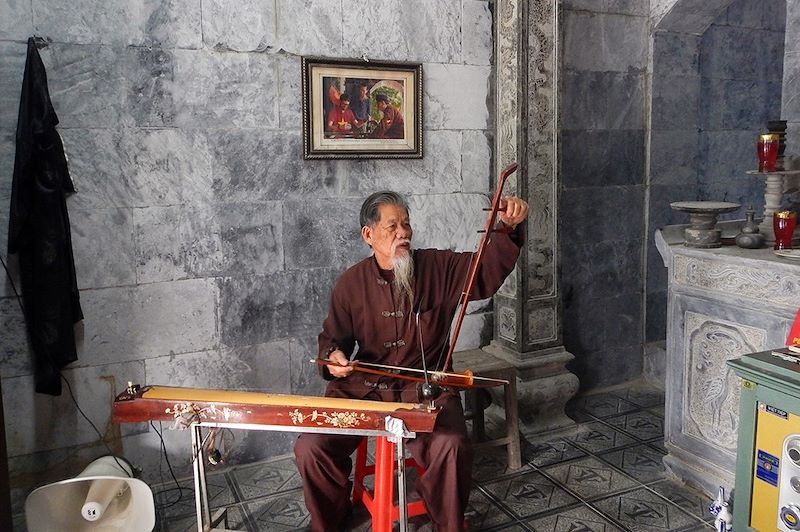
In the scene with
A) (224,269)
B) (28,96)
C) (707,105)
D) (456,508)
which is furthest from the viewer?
(707,105)

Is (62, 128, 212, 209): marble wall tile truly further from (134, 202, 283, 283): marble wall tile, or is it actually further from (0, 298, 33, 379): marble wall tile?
(0, 298, 33, 379): marble wall tile

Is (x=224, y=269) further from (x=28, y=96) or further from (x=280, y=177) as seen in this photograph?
(x=28, y=96)

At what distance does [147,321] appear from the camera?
342 centimetres

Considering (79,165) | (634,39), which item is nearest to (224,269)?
(79,165)

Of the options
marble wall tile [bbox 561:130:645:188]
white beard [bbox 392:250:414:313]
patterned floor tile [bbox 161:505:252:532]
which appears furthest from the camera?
marble wall tile [bbox 561:130:645:188]

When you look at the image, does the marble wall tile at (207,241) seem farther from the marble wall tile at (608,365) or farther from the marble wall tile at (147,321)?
the marble wall tile at (608,365)

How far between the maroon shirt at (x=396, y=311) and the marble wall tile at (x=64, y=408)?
3.61ft

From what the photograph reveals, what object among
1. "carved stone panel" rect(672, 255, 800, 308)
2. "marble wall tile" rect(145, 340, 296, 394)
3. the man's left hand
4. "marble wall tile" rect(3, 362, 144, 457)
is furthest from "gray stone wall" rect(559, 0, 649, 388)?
"marble wall tile" rect(3, 362, 144, 457)

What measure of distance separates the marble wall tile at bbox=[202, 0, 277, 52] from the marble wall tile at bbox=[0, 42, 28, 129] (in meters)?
0.82

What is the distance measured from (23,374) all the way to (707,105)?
186 inches

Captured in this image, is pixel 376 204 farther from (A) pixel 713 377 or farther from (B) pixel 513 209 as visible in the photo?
(A) pixel 713 377

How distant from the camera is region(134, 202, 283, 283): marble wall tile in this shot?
3.39 metres

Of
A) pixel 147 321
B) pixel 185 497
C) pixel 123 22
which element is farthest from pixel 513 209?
pixel 185 497

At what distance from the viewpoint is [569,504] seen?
3.24 meters
